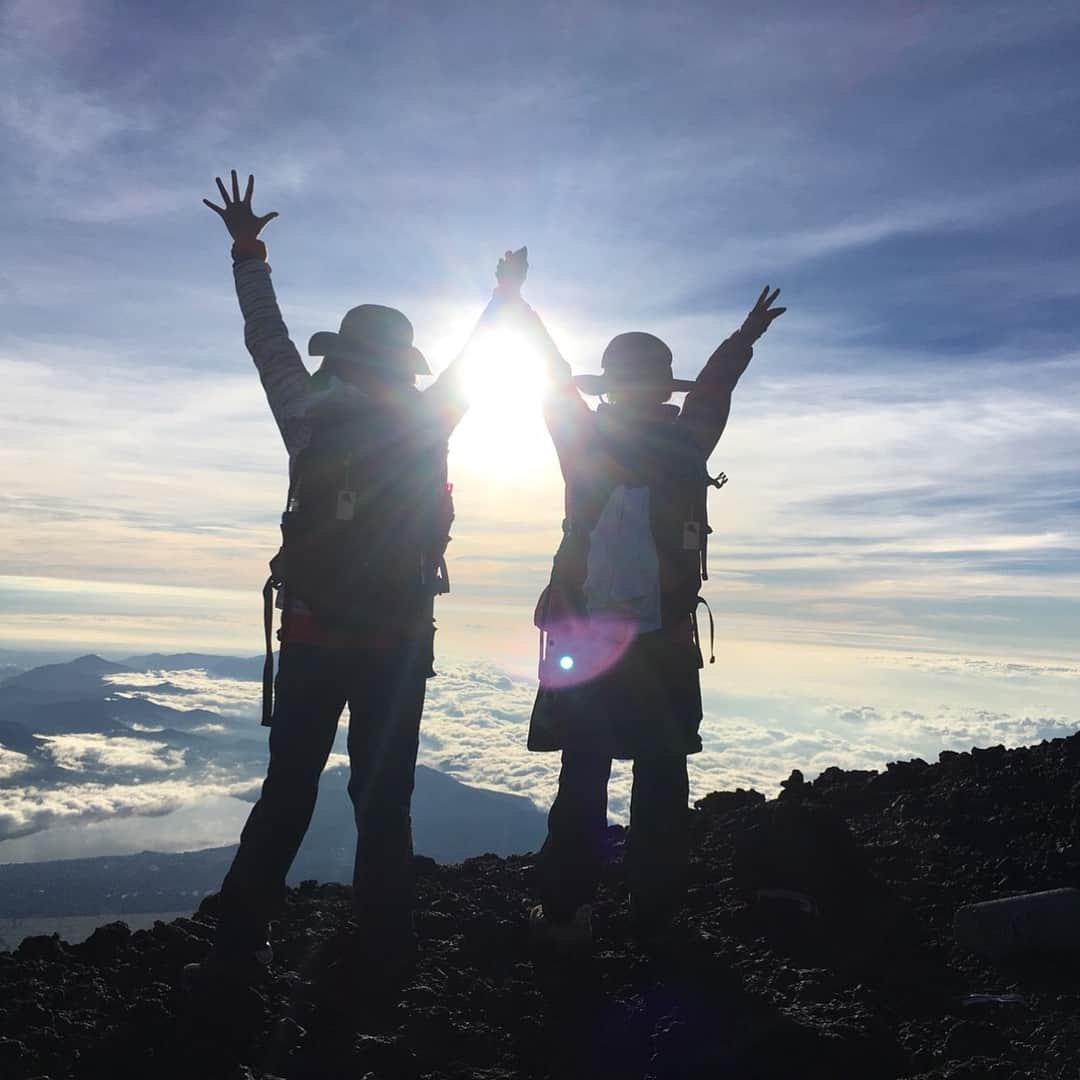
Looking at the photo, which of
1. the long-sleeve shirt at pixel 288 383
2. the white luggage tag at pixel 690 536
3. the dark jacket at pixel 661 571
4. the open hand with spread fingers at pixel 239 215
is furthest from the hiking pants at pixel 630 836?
the open hand with spread fingers at pixel 239 215

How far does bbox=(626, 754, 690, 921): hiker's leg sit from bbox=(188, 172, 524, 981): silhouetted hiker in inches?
61.0

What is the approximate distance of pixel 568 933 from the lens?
565 cm

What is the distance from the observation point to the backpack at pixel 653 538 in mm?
5652

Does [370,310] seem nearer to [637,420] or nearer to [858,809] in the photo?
[637,420]

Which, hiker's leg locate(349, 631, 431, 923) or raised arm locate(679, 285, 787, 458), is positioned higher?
raised arm locate(679, 285, 787, 458)

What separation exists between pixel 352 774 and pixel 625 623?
1949 mm

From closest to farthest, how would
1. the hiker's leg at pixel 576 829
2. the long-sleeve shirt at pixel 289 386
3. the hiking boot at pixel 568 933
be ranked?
1. the long-sleeve shirt at pixel 289 386
2. the hiker's leg at pixel 576 829
3. the hiking boot at pixel 568 933

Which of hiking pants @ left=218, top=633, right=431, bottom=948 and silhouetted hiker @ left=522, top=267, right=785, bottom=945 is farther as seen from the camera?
silhouetted hiker @ left=522, top=267, right=785, bottom=945

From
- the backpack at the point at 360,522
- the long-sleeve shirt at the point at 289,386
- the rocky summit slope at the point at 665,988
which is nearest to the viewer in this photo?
the rocky summit slope at the point at 665,988

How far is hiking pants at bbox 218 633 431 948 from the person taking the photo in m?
4.69

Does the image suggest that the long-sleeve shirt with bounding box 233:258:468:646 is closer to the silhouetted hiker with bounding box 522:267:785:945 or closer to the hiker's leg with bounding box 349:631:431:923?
the hiker's leg with bounding box 349:631:431:923

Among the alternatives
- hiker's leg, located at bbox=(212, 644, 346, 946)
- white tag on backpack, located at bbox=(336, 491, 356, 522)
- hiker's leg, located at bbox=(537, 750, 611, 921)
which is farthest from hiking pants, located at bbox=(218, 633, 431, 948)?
hiker's leg, located at bbox=(537, 750, 611, 921)

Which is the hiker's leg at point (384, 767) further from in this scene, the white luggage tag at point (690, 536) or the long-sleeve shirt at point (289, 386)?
the white luggage tag at point (690, 536)

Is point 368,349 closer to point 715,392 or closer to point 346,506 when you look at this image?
point 346,506
